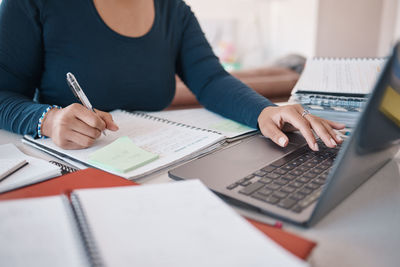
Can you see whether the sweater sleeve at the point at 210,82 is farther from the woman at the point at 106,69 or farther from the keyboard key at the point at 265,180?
the keyboard key at the point at 265,180

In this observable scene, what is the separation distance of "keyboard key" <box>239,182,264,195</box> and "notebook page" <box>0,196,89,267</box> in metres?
0.21

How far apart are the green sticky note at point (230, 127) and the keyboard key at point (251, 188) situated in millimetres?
315

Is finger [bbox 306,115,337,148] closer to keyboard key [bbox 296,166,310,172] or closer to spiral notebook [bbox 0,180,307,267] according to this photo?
keyboard key [bbox 296,166,310,172]

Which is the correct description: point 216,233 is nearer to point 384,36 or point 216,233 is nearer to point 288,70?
point 288,70

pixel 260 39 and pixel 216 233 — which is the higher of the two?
pixel 216 233

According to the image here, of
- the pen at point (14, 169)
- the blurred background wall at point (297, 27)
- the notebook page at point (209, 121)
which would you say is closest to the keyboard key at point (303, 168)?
the notebook page at point (209, 121)

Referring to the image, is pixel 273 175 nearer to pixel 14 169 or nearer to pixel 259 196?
pixel 259 196

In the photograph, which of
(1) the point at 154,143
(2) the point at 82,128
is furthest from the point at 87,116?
(1) the point at 154,143

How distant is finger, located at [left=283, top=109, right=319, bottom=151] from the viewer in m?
0.60

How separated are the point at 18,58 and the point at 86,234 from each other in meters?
0.66

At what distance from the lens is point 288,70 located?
279 cm

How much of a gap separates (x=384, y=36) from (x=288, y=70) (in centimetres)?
191

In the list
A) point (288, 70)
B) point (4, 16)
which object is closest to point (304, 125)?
point (4, 16)

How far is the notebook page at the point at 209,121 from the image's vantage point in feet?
2.50
